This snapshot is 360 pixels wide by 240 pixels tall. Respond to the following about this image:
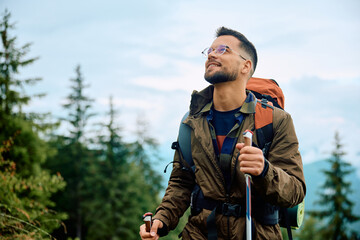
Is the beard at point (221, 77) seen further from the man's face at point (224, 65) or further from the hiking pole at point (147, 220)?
the hiking pole at point (147, 220)

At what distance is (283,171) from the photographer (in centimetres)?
225

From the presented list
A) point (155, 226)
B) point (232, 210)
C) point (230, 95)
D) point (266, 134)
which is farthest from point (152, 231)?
point (230, 95)

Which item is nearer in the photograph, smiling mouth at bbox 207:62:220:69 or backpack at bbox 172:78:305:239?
backpack at bbox 172:78:305:239

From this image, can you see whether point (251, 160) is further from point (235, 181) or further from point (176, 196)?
point (176, 196)

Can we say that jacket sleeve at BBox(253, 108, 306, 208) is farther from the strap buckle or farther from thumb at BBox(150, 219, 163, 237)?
thumb at BBox(150, 219, 163, 237)

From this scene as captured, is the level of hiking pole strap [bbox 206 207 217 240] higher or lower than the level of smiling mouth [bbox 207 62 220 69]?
lower

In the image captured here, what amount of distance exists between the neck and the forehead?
0.39m

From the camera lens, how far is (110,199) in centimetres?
2673

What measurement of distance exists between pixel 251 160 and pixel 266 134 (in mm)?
556

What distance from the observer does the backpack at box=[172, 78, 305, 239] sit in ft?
8.22

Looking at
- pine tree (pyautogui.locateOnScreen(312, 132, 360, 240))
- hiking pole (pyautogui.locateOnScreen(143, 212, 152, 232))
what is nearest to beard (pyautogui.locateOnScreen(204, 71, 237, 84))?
hiking pole (pyautogui.locateOnScreen(143, 212, 152, 232))

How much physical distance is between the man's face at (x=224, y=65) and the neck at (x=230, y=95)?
2.4 inches

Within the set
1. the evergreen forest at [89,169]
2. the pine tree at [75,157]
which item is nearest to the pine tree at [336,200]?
the evergreen forest at [89,169]

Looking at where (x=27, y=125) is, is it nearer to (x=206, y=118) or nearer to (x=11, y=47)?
(x=11, y=47)
